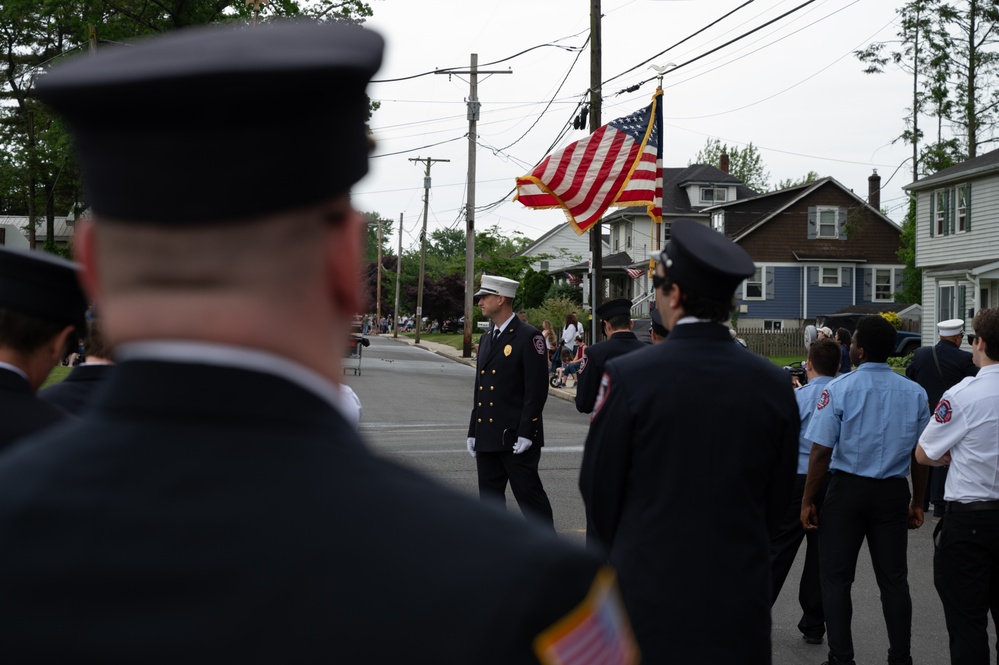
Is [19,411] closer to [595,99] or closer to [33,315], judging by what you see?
[33,315]

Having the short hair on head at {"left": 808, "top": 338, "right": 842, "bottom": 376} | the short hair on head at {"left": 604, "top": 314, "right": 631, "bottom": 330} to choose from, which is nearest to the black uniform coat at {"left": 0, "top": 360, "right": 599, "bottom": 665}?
the short hair on head at {"left": 808, "top": 338, "right": 842, "bottom": 376}

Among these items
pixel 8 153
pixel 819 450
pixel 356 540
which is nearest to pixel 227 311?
pixel 356 540

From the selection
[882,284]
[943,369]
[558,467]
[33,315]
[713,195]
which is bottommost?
[558,467]

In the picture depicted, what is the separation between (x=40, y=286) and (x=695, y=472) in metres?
2.23

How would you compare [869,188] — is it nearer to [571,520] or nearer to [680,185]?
[680,185]

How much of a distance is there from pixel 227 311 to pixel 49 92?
1.06 ft

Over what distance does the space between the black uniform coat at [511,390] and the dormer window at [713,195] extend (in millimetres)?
57202

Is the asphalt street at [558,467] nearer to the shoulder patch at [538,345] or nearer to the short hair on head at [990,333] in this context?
the shoulder patch at [538,345]

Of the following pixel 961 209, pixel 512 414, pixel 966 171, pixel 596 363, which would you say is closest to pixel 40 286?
pixel 512 414

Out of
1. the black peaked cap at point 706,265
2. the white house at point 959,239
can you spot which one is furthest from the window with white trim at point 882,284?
the black peaked cap at point 706,265

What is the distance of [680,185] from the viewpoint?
65688 mm

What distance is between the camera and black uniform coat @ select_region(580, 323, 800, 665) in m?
3.71

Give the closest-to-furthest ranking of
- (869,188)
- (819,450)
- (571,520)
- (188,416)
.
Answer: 1. (188,416)
2. (819,450)
3. (571,520)
4. (869,188)

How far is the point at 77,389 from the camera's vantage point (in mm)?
4426
